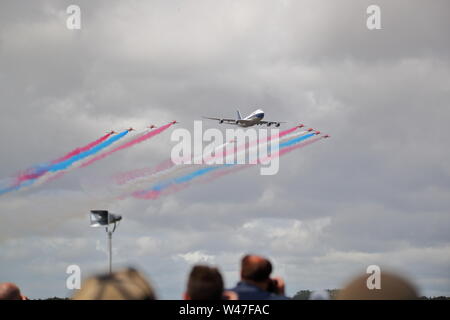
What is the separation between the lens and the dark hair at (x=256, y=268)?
15.3m

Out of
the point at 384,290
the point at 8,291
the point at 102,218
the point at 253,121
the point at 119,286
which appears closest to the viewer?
the point at 119,286

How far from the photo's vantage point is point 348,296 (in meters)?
11.8

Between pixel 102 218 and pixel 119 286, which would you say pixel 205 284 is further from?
pixel 102 218

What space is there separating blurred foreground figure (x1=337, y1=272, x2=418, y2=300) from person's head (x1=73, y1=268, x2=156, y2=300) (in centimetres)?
376

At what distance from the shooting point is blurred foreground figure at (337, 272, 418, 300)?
11125 mm

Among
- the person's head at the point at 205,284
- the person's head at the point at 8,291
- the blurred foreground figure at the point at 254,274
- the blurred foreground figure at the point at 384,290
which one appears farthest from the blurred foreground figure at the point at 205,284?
the person's head at the point at 8,291

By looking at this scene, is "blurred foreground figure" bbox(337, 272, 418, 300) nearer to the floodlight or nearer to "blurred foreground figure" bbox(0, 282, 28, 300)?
"blurred foreground figure" bbox(0, 282, 28, 300)

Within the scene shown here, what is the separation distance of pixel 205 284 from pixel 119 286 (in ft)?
7.19

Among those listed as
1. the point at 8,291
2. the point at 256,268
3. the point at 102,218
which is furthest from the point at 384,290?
the point at 102,218

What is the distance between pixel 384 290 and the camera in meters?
11.4

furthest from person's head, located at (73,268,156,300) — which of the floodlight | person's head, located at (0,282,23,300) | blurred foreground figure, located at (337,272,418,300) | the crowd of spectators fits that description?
the floodlight
